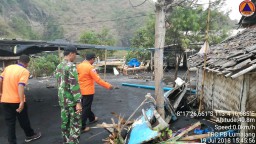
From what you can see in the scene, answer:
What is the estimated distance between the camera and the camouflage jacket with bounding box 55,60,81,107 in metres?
4.66

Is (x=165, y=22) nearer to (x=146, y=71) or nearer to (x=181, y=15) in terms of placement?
(x=181, y=15)

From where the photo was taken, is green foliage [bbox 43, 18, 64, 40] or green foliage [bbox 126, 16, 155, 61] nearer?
green foliage [bbox 126, 16, 155, 61]

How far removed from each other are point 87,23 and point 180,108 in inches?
1963

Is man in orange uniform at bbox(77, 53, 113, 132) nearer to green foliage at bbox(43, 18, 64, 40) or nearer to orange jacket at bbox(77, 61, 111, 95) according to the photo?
orange jacket at bbox(77, 61, 111, 95)

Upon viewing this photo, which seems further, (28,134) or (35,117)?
(35,117)

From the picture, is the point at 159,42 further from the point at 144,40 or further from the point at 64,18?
the point at 64,18

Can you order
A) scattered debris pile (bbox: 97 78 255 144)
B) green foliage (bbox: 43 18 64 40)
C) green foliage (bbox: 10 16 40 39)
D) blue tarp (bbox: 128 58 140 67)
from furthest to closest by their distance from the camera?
green foliage (bbox: 43 18 64 40), green foliage (bbox: 10 16 40 39), blue tarp (bbox: 128 58 140 67), scattered debris pile (bbox: 97 78 255 144)

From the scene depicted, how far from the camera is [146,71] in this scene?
25062 mm

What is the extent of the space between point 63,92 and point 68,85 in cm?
17

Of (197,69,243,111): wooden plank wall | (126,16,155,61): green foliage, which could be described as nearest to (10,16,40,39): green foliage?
(126,16,155,61): green foliage

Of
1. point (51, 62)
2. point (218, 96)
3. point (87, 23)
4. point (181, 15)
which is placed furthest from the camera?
point (87, 23)

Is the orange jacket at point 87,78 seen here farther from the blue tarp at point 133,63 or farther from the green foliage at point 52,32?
the green foliage at point 52,32

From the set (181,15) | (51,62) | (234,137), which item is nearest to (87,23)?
(51,62)

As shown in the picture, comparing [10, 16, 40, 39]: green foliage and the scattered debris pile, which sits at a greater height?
[10, 16, 40, 39]: green foliage
